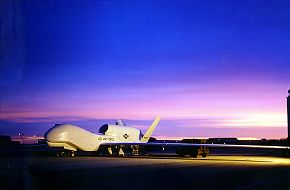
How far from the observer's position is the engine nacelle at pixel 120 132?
5400 centimetres

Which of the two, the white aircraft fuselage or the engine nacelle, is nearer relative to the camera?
the white aircraft fuselage

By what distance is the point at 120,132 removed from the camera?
5516cm

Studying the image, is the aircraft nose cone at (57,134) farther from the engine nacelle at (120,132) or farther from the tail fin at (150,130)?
the tail fin at (150,130)

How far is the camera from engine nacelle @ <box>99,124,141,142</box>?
177 ft

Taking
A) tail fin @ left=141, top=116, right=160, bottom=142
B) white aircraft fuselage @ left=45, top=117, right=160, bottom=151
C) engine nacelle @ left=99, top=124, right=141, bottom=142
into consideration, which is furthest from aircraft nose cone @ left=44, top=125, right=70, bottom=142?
tail fin @ left=141, top=116, right=160, bottom=142

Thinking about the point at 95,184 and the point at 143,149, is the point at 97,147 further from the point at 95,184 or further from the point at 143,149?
the point at 95,184

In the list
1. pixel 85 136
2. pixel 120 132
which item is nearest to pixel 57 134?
pixel 85 136

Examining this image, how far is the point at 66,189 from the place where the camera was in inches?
614

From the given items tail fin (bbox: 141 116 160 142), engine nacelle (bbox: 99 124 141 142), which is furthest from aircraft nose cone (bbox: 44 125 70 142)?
tail fin (bbox: 141 116 160 142)

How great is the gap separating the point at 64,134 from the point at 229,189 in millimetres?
32481

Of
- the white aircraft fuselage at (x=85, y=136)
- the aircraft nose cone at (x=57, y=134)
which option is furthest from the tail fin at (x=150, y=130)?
the aircraft nose cone at (x=57, y=134)

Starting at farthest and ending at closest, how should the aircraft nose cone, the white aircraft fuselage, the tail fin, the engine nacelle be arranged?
the tail fin < the engine nacelle < the white aircraft fuselage < the aircraft nose cone

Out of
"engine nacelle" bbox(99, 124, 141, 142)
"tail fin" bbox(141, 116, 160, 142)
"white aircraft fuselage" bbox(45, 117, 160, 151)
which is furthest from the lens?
"tail fin" bbox(141, 116, 160, 142)

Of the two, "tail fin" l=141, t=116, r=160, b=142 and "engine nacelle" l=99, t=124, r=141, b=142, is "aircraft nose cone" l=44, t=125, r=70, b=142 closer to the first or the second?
"engine nacelle" l=99, t=124, r=141, b=142
